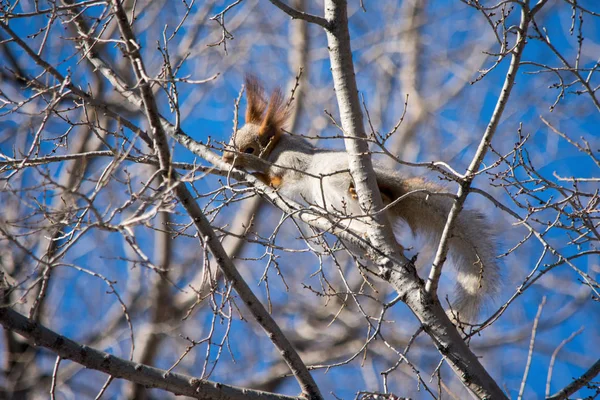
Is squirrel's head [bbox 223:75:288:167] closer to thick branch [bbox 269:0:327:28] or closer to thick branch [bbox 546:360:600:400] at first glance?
thick branch [bbox 269:0:327:28]

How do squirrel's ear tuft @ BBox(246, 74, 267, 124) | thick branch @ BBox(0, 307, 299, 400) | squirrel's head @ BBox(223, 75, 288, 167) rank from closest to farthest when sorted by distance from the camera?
1. thick branch @ BBox(0, 307, 299, 400)
2. squirrel's head @ BBox(223, 75, 288, 167)
3. squirrel's ear tuft @ BBox(246, 74, 267, 124)

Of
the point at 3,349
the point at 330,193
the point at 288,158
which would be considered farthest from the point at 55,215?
the point at 3,349

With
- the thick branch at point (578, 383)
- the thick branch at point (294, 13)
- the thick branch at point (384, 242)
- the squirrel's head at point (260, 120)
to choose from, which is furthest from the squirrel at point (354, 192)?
the thick branch at point (578, 383)

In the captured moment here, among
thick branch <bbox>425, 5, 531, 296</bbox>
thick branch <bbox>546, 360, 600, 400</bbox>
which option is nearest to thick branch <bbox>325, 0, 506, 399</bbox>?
thick branch <bbox>425, 5, 531, 296</bbox>

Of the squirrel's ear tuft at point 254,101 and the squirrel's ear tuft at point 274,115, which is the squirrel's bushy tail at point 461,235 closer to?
the squirrel's ear tuft at point 274,115

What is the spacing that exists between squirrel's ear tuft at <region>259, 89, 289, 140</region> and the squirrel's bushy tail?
133cm

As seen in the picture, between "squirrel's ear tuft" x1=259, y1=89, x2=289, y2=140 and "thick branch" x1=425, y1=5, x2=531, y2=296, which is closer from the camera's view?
"thick branch" x1=425, y1=5, x2=531, y2=296

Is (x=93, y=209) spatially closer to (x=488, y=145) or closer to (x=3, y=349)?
(x=488, y=145)

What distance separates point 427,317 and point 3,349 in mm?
6075

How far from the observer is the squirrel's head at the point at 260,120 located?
221 inches

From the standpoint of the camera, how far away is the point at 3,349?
7.68m

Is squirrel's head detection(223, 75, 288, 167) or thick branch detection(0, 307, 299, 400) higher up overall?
squirrel's head detection(223, 75, 288, 167)

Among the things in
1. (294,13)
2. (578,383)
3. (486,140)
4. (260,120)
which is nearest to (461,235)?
(578,383)

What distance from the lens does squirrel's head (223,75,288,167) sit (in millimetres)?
5621
